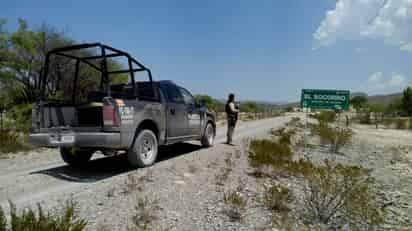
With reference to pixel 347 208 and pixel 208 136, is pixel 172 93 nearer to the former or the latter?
pixel 208 136

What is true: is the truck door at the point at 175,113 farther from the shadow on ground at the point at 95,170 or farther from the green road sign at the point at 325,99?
the green road sign at the point at 325,99

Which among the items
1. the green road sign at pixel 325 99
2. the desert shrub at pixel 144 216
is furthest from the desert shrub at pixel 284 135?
the desert shrub at pixel 144 216

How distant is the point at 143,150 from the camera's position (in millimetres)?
5336

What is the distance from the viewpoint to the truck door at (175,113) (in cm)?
615

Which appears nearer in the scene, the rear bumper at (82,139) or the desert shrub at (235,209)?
the desert shrub at (235,209)

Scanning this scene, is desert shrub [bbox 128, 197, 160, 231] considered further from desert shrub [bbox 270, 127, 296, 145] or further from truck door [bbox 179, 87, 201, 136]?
desert shrub [bbox 270, 127, 296, 145]

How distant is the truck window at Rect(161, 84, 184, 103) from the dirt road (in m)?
1.58

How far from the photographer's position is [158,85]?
20.1 ft

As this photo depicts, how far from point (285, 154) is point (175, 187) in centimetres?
342

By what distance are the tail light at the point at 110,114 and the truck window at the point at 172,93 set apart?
196 cm

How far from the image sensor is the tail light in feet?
14.4

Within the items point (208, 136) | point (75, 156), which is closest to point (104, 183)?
point (75, 156)

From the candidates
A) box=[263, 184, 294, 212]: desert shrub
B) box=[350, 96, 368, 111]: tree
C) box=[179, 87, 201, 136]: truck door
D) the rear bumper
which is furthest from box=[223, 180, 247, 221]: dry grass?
box=[350, 96, 368, 111]: tree

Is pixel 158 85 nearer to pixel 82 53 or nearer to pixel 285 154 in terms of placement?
pixel 285 154
